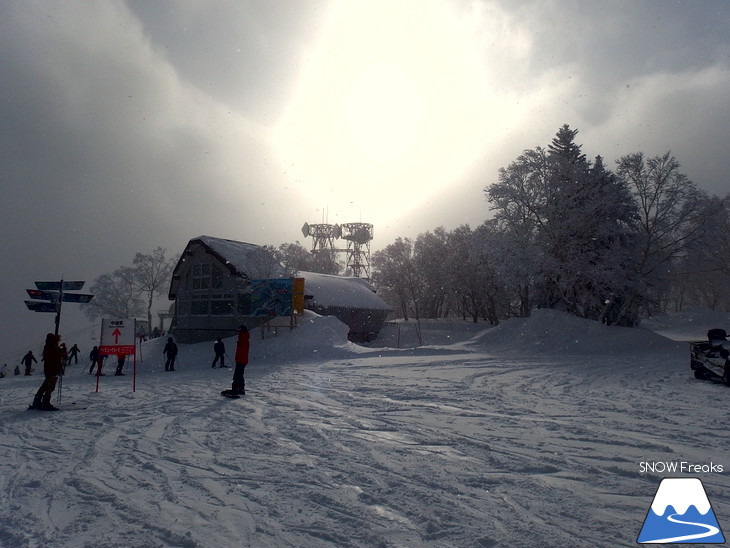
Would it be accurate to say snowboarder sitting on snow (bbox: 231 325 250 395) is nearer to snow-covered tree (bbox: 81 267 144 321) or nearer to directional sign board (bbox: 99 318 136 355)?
directional sign board (bbox: 99 318 136 355)

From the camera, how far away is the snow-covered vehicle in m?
11.5

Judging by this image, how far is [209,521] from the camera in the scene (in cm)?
→ 400

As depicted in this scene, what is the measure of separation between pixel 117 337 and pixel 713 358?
1644cm

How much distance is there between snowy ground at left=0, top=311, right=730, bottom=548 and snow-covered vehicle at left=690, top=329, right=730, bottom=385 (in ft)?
1.66

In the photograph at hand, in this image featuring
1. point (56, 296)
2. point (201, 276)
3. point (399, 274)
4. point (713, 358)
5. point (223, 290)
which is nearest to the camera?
point (713, 358)

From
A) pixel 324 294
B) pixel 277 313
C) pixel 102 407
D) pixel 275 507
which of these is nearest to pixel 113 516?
pixel 275 507

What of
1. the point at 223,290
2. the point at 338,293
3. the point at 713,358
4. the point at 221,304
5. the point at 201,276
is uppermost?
the point at 201,276

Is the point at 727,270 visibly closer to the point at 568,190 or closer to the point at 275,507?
the point at 568,190

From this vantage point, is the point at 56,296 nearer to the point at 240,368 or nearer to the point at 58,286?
the point at 58,286

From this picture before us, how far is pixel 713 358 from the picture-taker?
12008 millimetres

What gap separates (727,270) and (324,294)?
143 feet

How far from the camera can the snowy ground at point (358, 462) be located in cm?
383

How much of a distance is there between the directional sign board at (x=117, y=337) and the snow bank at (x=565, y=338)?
16.7 m

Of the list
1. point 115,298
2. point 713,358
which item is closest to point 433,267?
point 115,298
